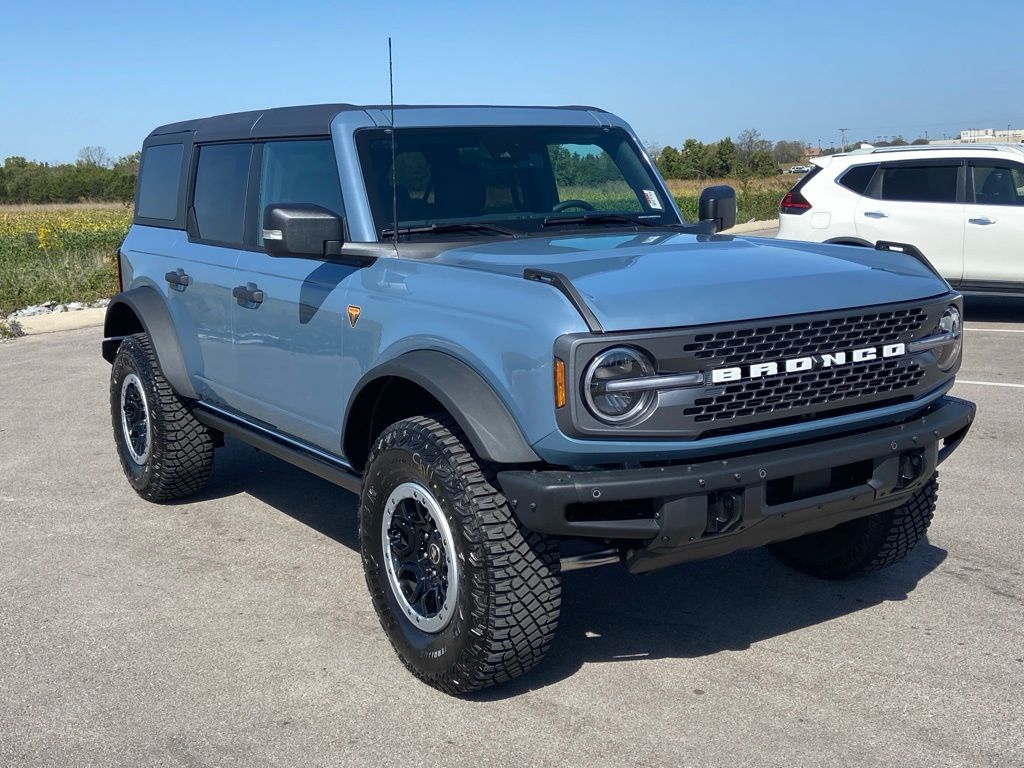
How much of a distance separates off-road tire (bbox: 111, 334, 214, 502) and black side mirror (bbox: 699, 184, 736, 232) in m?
2.85

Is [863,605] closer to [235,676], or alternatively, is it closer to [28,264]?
[235,676]

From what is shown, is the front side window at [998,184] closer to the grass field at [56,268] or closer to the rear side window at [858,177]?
the rear side window at [858,177]

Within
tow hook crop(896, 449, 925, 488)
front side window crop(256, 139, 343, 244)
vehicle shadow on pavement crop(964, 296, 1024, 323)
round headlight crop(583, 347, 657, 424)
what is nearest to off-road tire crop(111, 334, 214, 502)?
front side window crop(256, 139, 343, 244)

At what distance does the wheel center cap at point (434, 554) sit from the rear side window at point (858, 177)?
31.1 feet

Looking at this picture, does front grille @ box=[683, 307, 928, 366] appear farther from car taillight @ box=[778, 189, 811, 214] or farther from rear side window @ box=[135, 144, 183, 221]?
car taillight @ box=[778, 189, 811, 214]

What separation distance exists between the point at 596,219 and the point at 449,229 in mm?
723

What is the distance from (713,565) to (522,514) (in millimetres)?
1984

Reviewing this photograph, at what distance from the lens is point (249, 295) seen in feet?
16.9

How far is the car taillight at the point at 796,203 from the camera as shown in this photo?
12434 mm

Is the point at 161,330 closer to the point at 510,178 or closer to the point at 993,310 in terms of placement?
the point at 510,178

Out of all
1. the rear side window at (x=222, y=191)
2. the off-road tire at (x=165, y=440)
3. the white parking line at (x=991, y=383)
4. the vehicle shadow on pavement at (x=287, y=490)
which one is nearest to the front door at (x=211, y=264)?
the rear side window at (x=222, y=191)

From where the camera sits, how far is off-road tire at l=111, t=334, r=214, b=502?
19.8ft

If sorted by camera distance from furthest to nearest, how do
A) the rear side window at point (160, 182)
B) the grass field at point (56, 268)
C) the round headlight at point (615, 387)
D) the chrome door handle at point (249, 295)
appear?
the grass field at point (56, 268), the rear side window at point (160, 182), the chrome door handle at point (249, 295), the round headlight at point (615, 387)

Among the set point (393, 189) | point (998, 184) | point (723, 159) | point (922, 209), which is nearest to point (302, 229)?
point (393, 189)
